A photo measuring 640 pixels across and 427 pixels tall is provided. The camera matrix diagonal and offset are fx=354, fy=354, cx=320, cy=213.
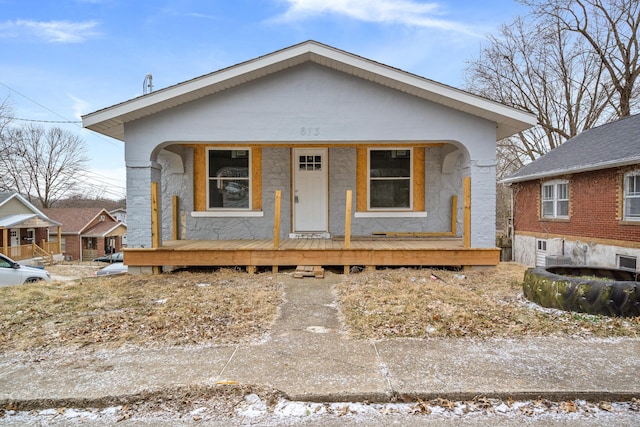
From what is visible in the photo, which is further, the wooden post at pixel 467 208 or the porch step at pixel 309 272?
the wooden post at pixel 467 208

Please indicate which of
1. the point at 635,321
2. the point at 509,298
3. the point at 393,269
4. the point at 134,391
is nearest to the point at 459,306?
the point at 509,298

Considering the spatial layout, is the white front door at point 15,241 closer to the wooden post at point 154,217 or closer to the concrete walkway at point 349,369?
the wooden post at point 154,217

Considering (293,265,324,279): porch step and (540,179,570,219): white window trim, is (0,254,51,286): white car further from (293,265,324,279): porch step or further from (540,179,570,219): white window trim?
(540,179,570,219): white window trim

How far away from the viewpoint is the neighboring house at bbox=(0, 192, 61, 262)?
24087 millimetres

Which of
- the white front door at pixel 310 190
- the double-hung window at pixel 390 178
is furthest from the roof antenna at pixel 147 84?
the double-hung window at pixel 390 178

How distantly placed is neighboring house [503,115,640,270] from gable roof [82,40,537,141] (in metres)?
5.68

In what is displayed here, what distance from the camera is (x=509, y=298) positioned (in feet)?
17.6

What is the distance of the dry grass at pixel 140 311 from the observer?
3842 mm

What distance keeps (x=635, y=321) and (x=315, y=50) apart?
635 centimetres

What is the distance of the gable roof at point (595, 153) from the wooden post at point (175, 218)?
1180 centimetres

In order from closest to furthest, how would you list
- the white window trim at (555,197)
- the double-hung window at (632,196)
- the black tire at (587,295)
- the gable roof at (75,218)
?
the black tire at (587,295), the double-hung window at (632,196), the white window trim at (555,197), the gable roof at (75,218)

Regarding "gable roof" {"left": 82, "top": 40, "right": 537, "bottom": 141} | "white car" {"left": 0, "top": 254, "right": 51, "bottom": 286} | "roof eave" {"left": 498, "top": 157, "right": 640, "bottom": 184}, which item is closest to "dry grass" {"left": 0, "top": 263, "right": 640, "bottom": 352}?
"gable roof" {"left": 82, "top": 40, "right": 537, "bottom": 141}

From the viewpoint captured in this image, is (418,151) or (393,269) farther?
(418,151)

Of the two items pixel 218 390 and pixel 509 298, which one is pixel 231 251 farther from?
pixel 509 298
